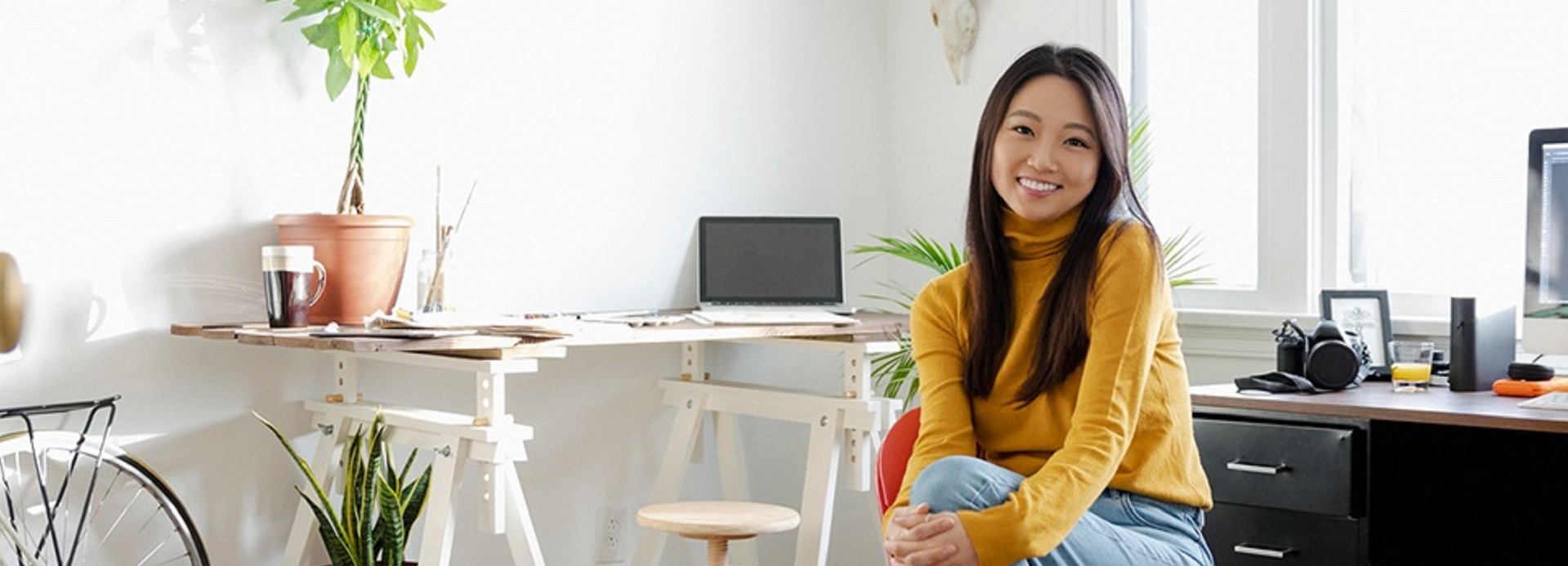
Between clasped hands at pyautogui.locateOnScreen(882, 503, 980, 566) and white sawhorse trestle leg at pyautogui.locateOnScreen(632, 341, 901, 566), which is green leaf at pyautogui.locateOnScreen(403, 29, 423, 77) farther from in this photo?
clasped hands at pyautogui.locateOnScreen(882, 503, 980, 566)

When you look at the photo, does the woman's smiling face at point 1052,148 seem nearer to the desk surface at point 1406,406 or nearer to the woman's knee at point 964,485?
the woman's knee at point 964,485

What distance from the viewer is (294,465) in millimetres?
3129

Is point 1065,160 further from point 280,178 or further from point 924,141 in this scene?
point 924,141

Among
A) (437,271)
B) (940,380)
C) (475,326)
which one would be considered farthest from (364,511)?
(940,380)

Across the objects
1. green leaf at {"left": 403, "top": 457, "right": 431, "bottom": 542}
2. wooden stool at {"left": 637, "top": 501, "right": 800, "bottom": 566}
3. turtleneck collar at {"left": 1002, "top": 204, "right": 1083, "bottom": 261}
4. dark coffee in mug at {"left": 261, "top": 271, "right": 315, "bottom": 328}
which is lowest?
wooden stool at {"left": 637, "top": 501, "right": 800, "bottom": 566}

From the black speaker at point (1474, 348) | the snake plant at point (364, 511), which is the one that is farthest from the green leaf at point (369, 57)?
the black speaker at point (1474, 348)

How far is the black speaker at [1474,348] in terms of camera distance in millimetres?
2662

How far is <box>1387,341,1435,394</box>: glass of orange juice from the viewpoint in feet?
8.89

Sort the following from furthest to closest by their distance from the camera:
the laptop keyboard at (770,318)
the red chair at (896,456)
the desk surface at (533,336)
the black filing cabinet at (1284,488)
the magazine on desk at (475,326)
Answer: the laptop keyboard at (770,318)
the magazine on desk at (475,326)
the desk surface at (533,336)
the black filing cabinet at (1284,488)
the red chair at (896,456)

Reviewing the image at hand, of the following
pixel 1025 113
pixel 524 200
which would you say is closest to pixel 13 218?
pixel 524 200

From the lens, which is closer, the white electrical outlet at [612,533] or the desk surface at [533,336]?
the desk surface at [533,336]

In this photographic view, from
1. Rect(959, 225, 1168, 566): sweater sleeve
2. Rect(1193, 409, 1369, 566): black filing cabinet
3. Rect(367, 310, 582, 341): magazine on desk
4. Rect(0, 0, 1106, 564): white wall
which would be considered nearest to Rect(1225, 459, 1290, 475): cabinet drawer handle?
Rect(1193, 409, 1369, 566): black filing cabinet

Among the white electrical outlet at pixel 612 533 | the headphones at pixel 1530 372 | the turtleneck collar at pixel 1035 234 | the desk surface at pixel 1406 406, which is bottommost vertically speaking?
the white electrical outlet at pixel 612 533

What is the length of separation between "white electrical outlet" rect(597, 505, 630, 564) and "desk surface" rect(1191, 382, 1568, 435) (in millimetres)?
1392
